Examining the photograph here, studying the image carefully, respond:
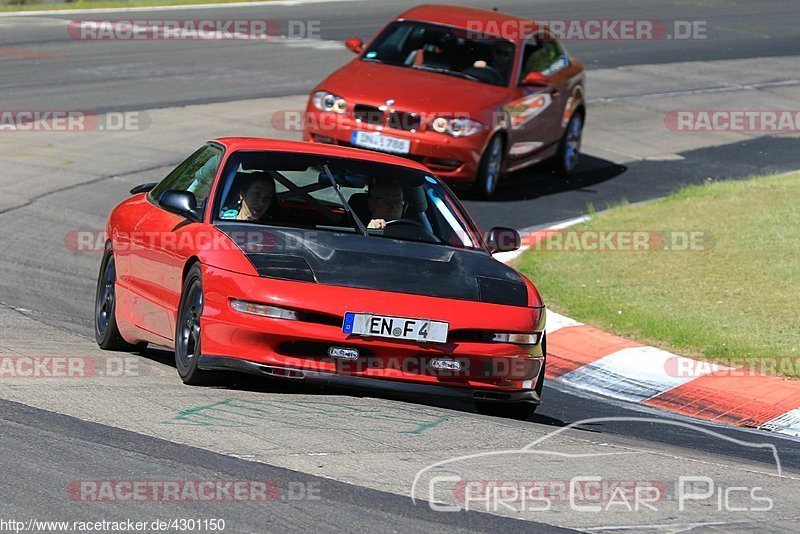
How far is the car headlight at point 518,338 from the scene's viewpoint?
25.3 ft

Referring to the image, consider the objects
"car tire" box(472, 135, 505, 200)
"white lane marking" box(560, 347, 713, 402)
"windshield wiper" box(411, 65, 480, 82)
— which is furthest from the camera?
"windshield wiper" box(411, 65, 480, 82)

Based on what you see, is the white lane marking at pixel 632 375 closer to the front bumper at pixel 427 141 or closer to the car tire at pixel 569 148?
the front bumper at pixel 427 141

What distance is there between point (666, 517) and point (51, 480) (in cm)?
226

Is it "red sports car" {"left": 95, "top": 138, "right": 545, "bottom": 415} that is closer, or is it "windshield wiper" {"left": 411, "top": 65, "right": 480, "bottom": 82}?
"red sports car" {"left": 95, "top": 138, "right": 545, "bottom": 415}

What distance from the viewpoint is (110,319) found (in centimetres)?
928

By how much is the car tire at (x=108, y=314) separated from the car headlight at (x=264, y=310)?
6.33 feet

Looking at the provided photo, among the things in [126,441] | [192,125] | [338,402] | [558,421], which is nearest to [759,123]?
[192,125]

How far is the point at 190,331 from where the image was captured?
7859mm

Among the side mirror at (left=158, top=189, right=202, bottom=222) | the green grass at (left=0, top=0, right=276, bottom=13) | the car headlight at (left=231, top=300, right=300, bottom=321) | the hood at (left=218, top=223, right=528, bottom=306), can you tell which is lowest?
the green grass at (left=0, top=0, right=276, bottom=13)

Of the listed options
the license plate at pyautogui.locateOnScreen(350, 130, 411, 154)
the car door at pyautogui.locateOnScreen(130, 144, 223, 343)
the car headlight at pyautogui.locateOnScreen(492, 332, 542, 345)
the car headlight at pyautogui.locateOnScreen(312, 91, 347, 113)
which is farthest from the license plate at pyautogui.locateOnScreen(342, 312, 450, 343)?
the car headlight at pyautogui.locateOnScreen(312, 91, 347, 113)

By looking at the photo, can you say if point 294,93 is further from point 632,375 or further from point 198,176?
point 198,176

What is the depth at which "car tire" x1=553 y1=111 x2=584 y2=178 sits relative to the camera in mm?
17875

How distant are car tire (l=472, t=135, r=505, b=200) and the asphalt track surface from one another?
0.46ft

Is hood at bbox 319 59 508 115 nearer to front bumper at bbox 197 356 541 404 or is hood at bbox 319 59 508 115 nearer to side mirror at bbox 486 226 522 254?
side mirror at bbox 486 226 522 254
